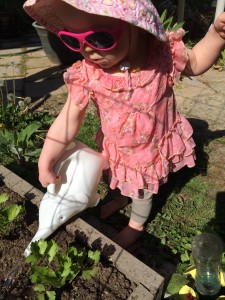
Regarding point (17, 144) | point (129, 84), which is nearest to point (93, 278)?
point (129, 84)

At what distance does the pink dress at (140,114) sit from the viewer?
5.39 ft

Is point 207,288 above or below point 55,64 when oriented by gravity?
A: above

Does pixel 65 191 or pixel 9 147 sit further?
pixel 9 147

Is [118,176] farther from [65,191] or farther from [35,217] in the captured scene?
[35,217]

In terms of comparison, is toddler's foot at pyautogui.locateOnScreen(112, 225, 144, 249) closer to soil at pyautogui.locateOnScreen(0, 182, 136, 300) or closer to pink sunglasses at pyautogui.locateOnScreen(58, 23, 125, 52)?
soil at pyautogui.locateOnScreen(0, 182, 136, 300)

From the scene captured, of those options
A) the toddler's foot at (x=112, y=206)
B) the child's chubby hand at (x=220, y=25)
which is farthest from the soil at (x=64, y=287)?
the child's chubby hand at (x=220, y=25)

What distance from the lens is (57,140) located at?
1669 millimetres

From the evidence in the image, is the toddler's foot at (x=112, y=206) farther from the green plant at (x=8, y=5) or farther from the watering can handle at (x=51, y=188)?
the green plant at (x=8, y=5)

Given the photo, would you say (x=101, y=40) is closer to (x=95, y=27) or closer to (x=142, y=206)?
(x=95, y=27)

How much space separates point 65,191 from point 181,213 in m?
0.95

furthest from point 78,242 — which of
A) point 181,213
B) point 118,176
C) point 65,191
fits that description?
point 181,213

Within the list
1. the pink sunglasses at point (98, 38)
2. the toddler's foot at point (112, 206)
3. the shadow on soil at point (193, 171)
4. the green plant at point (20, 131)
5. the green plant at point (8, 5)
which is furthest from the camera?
the green plant at point (8, 5)

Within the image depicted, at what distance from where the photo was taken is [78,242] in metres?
1.70

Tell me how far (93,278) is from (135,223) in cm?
60
